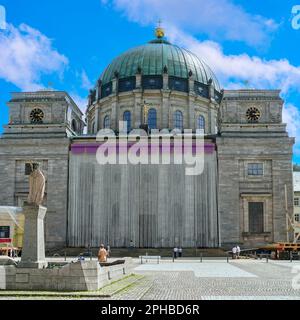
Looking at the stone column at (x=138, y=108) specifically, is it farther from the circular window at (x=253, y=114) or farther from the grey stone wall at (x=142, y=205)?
the circular window at (x=253, y=114)

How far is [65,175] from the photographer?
58.2 meters

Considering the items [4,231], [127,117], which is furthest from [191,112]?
[4,231]

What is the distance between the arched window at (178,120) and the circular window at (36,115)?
51.8 ft

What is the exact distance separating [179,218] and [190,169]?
5.15m

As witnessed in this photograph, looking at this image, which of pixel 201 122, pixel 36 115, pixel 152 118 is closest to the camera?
pixel 36 115

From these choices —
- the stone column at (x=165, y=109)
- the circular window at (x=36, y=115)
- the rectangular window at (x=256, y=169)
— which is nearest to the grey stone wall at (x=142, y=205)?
the rectangular window at (x=256, y=169)

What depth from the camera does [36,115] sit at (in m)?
61.7

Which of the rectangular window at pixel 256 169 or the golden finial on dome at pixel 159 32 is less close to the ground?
the golden finial on dome at pixel 159 32

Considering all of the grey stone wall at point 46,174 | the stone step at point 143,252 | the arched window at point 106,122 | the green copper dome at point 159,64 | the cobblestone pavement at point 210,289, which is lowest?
the stone step at point 143,252

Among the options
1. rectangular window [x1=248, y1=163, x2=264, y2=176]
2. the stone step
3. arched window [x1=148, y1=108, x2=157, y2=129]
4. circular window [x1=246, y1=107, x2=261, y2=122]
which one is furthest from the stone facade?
arched window [x1=148, y1=108, x2=157, y2=129]

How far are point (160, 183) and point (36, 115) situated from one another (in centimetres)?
1576

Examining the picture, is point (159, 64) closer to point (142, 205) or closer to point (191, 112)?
point (191, 112)

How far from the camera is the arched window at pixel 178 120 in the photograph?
66.9 metres
